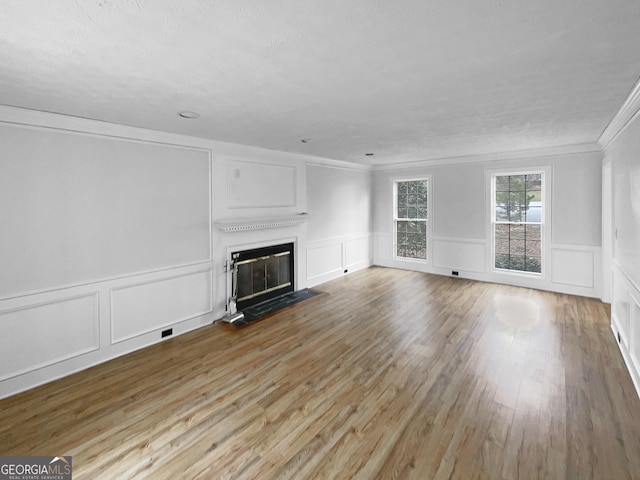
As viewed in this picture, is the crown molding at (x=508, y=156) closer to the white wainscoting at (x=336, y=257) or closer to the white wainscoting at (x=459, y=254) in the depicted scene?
the white wainscoting at (x=459, y=254)

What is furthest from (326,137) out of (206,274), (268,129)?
(206,274)

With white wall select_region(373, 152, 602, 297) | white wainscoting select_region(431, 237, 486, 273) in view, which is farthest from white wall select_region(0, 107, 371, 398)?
white wainscoting select_region(431, 237, 486, 273)

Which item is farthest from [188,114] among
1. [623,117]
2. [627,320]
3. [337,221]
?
[627,320]

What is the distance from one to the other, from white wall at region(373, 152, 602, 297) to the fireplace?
3121 mm

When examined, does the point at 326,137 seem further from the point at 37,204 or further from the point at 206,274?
the point at 37,204

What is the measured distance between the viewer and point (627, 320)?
3.19m

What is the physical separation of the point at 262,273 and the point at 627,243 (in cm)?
449

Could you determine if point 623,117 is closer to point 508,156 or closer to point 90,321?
point 508,156

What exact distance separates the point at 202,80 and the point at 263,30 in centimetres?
85

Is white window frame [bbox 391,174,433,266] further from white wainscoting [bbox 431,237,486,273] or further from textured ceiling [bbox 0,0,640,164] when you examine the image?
textured ceiling [bbox 0,0,640,164]

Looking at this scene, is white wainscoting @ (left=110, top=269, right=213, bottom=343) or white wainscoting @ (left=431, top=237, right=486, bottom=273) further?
white wainscoting @ (left=431, top=237, right=486, bottom=273)

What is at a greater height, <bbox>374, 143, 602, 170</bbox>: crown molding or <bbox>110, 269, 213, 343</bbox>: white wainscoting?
<bbox>374, 143, 602, 170</bbox>: crown molding

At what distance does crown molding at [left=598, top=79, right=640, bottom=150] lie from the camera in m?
2.62

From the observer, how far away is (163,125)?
11.3ft
